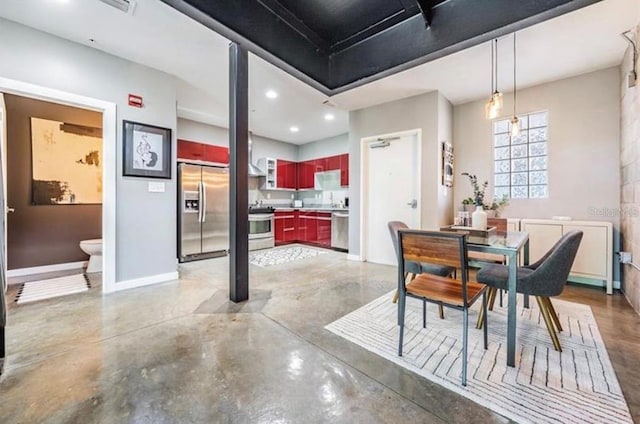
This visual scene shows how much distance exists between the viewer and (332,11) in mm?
2629

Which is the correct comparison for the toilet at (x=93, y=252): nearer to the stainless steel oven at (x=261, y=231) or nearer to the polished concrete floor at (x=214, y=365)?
the polished concrete floor at (x=214, y=365)

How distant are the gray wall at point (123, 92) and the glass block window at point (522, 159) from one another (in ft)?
15.2

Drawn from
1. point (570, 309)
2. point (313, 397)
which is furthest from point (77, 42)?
point (570, 309)

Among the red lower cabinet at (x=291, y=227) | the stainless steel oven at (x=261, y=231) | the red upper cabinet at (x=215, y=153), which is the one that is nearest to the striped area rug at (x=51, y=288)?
the stainless steel oven at (x=261, y=231)

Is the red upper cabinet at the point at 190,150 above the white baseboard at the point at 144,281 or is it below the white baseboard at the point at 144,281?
above

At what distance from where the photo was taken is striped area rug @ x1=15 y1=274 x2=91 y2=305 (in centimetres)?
278

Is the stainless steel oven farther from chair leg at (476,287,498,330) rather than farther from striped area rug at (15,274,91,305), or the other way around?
chair leg at (476,287,498,330)

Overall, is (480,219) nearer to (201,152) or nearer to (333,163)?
(333,163)

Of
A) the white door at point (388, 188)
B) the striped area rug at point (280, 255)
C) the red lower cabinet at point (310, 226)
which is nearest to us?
the white door at point (388, 188)

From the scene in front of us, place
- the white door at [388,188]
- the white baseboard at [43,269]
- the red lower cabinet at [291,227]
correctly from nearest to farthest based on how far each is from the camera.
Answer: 1. the white baseboard at [43,269]
2. the white door at [388,188]
3. the red lower cabinet at [291,227]

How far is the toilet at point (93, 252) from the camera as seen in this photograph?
12.1ft

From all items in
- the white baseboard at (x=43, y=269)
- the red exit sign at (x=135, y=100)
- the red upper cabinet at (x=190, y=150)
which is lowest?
the white baseboard at (x=43, y=269)

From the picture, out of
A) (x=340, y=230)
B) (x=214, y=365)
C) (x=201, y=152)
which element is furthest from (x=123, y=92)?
(x=340, y=230)

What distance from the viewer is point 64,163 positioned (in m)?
3.92
